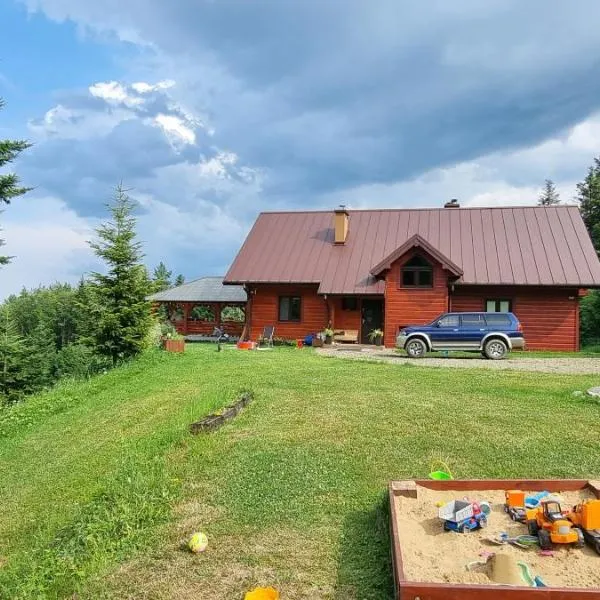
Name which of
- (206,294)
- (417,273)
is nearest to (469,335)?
(417,273)

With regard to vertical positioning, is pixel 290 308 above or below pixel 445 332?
above

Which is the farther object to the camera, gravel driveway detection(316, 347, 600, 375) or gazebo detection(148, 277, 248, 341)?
gazebo detection(148, 277, 248, 341)

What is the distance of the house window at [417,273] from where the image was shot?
75.8 feet

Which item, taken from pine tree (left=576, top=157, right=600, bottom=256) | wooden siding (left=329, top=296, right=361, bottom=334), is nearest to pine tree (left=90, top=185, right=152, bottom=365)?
wooden siding (left=329, top=296, right=361, bottom=334)

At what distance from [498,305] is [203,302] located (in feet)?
51.4

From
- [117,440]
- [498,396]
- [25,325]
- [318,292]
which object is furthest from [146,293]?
[25,325]

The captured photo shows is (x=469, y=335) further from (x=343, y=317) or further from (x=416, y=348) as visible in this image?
(x=343, y=317)

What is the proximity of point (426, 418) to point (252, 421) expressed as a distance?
2488 millimetres

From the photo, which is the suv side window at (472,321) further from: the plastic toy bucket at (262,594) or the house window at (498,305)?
the plastic toy bucket at (262,594)

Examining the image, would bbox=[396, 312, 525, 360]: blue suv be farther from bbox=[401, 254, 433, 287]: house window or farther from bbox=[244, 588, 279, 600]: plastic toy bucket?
bbox=[244, 588, 279, 600]: plastic toy bucket

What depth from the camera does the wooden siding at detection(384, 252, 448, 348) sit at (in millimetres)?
22969

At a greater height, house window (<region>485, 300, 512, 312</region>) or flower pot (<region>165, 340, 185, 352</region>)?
house window (<region>485, 300, 512, 312</region>)

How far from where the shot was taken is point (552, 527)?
14.3 ft

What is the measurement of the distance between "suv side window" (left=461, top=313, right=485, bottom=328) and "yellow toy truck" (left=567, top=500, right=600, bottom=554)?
1402cm
